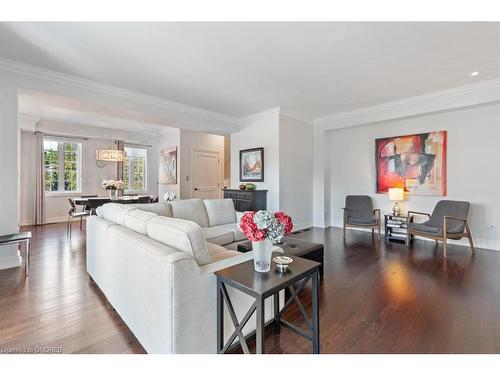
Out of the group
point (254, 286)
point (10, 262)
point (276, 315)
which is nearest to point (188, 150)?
point (10, 262)

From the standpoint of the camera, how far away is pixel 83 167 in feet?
22.8

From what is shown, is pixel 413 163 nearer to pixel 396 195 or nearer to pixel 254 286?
pixel 396 195

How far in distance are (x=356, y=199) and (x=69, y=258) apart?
5428mm

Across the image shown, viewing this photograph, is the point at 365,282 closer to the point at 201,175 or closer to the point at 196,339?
the point at 196,339

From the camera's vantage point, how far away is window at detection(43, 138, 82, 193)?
21.2ft

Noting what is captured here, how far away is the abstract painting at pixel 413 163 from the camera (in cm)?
455

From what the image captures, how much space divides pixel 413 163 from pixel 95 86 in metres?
5.84

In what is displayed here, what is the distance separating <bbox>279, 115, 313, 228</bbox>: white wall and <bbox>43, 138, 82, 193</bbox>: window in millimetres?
5828

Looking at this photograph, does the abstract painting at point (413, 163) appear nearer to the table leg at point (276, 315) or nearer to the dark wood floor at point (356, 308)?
the dark wood floor at point (356, 308)

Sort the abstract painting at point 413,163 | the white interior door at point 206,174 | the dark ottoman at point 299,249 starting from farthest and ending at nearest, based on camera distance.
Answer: the white interior door at point 206,174 → the abstract painting at point 413,163 → the dark ottoman at point 299,249

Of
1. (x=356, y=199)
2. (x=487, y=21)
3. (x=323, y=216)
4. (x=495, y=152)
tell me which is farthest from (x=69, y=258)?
(x=495, y=152)

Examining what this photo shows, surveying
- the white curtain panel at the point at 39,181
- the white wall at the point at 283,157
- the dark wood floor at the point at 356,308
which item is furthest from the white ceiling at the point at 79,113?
the dark wood floor at the point at 356,308

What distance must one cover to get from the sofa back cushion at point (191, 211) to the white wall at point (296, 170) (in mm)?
1883

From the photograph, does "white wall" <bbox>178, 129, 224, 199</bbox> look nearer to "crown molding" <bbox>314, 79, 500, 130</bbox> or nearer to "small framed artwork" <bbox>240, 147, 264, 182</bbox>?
"small framed artwork" <bbox>240, 147, 264, 182</bbox>
